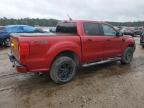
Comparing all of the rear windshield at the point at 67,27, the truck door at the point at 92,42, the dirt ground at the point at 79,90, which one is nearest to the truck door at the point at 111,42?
the truck door at the point at 92,42

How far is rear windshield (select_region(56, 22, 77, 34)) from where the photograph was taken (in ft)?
20.9

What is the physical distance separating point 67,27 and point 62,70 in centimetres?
172

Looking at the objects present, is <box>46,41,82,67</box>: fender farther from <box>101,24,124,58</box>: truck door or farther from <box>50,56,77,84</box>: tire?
<box>101,24,124,58</box>: truck door

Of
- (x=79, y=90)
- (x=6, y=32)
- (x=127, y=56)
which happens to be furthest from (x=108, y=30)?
(x=6, y=32)

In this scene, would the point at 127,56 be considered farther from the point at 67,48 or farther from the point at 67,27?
the point at 67,48

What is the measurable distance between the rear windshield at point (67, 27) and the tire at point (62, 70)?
111 centimetres

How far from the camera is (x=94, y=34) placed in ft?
21.6

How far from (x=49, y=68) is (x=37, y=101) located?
113 cm

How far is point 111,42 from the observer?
23.7ft

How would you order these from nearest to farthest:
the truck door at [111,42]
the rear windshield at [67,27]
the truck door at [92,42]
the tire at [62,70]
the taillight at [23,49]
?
the taillight at [23,49] < the tire at [62,70] < the truck door at [92,42] < the rear windshield at [67,27] < the truck door at [111,42]

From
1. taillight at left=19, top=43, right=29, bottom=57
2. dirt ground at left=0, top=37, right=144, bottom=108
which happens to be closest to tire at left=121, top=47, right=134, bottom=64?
dirt ground at left=0, top=37, right=144, bottom=108

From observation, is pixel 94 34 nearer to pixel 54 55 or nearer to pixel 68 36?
pixel 68 36

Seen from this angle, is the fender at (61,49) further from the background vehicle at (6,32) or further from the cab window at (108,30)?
the background vehicle at (6,32)

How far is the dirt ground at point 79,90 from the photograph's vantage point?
4469 millimetres
